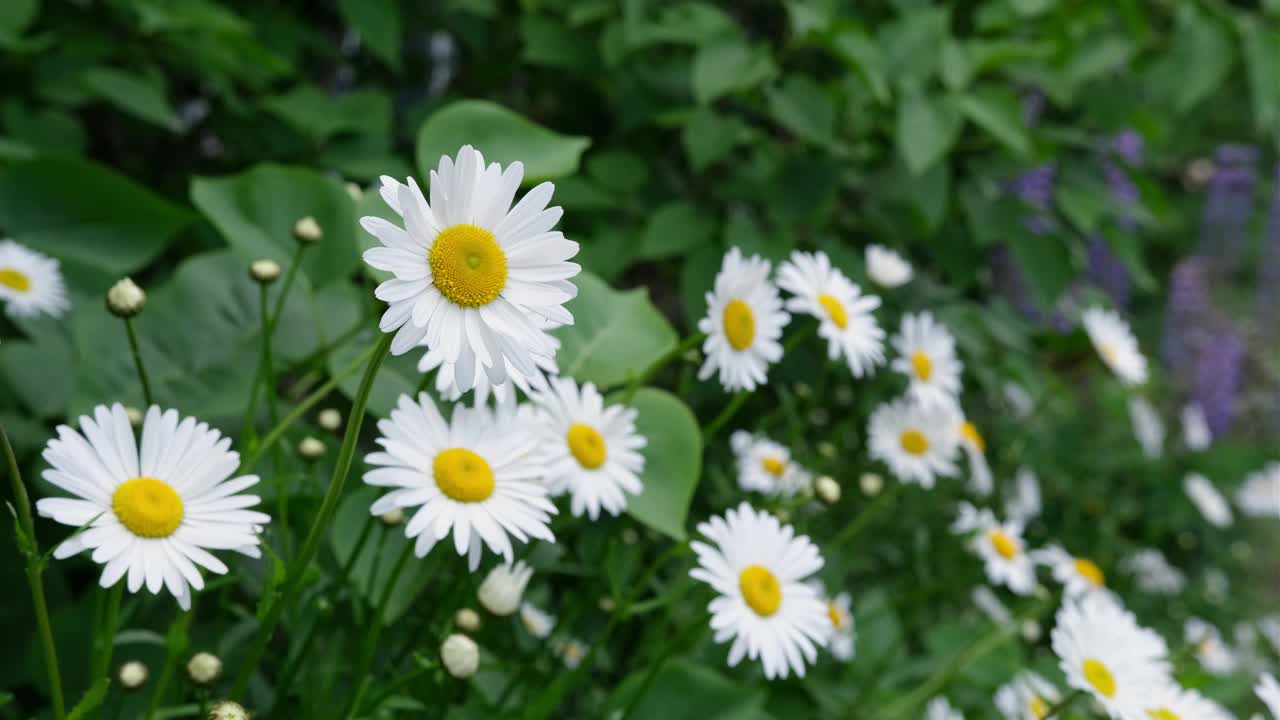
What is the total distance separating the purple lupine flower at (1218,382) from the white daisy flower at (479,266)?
2.45m

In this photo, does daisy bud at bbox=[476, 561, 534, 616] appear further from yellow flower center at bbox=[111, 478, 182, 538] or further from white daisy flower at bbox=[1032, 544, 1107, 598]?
white daisy flower at bbox=[1032, 544, 1107, 598]

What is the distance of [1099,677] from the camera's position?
31.6 inches

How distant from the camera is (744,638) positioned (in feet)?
2.37

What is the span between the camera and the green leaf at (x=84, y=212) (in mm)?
1040

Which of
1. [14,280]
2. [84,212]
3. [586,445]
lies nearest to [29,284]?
[14,280]

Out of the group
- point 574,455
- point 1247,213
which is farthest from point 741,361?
point 1247,213

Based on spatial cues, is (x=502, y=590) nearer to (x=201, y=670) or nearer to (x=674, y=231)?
(x=201, y=670)

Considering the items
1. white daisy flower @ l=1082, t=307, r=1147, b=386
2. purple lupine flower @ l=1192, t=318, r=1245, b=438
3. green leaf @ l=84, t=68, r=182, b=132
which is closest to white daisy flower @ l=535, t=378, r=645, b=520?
green leaf @ l=84, t=68, r=182, b=132

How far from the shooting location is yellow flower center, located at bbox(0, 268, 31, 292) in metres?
0.93

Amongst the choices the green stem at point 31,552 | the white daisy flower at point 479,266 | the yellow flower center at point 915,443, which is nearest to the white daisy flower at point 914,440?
the yellow flower center at point 915,443

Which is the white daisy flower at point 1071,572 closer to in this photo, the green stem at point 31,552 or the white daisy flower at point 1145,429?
the white daisy flower at point 1145,429

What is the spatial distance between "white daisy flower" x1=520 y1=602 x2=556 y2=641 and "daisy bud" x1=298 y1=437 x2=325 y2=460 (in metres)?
0.30

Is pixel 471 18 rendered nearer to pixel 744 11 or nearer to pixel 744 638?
pixel 744 11

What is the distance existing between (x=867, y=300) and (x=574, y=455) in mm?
275
